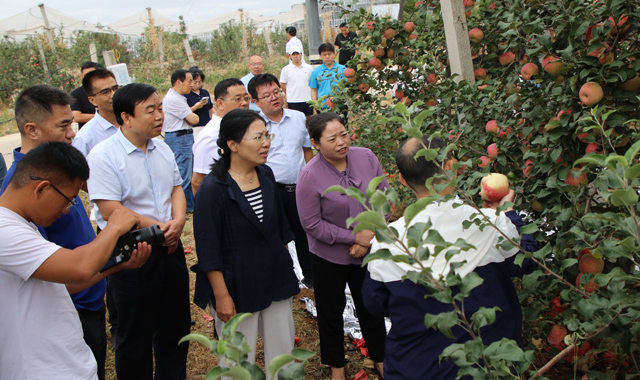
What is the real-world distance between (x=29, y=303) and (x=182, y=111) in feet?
15.4

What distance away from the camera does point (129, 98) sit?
2.64 m

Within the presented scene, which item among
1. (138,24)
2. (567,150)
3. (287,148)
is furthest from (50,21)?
(567,150)

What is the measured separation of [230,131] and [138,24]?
25785 mm

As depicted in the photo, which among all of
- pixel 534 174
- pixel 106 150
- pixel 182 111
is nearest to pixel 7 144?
pixel 182 111

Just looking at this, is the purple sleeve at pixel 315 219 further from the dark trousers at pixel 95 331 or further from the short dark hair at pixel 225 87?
the short dark hair at pixel 225 87

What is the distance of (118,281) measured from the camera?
261 cm

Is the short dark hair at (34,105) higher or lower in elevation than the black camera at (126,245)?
higher

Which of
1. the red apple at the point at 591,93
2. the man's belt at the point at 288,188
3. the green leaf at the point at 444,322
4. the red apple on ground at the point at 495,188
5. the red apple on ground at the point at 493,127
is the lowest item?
the man's belt at the point at 288,188

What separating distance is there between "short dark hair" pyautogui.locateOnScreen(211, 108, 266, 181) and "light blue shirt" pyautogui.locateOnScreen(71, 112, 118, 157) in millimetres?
1293

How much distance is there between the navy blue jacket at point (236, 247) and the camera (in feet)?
8.14

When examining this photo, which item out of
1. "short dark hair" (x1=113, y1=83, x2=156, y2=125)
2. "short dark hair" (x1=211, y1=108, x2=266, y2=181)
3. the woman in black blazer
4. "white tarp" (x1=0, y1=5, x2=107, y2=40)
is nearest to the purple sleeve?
the woman in black blazer

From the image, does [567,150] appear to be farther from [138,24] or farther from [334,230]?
[138,24]

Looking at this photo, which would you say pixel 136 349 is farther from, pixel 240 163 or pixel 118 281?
pixel 240 163

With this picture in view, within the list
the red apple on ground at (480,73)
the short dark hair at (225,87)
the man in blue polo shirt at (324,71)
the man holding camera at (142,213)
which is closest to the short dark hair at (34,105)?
the man holding camera at (142,213)
